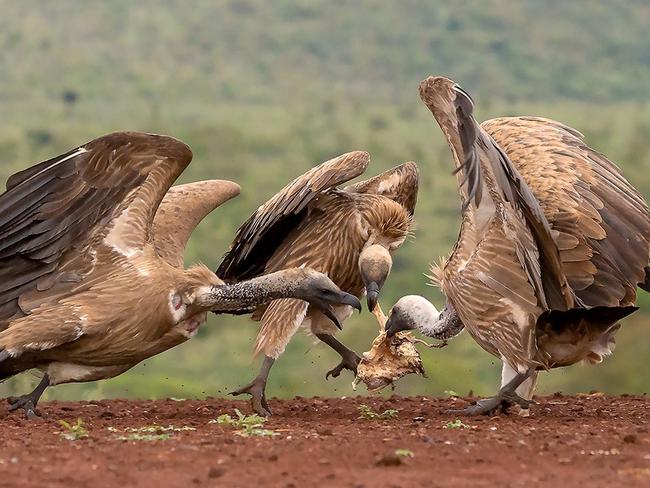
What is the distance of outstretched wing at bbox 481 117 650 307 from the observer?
10.1 metres

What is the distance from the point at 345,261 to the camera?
11.0m

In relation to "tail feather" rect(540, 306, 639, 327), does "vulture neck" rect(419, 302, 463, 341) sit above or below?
below

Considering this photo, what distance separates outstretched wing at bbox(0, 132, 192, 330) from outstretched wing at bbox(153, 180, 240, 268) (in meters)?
0.58

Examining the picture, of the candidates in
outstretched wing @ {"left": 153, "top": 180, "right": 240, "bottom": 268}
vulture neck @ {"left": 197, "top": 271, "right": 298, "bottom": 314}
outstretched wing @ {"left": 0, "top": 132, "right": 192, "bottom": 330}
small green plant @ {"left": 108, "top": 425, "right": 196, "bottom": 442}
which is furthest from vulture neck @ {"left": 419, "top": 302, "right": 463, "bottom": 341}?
small green plant @ {"left": 108, "top": 425, "right": 196, "bottom": 442}

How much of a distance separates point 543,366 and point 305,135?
32.8 meters

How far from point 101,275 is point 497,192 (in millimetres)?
2715

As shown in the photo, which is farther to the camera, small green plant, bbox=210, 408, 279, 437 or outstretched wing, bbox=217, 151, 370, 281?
outstretched wing, bbox=217, 151, 370, 281

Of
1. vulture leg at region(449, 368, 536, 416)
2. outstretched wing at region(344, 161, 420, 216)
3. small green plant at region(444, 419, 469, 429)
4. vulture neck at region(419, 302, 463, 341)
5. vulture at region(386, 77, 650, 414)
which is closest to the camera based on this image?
small green plant at region(444, 419, 469, 429)

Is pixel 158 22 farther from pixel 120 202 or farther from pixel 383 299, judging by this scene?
pixel 120 202

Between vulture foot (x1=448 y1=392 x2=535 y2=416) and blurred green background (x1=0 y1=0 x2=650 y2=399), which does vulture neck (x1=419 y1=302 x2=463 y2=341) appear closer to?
vulture foot (x1=448 y1=392 x2=535 y2=416)

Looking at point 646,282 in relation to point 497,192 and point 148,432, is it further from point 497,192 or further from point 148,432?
point 148,432

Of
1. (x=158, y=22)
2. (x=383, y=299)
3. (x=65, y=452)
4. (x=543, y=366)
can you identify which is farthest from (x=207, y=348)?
(x=158, y=22)

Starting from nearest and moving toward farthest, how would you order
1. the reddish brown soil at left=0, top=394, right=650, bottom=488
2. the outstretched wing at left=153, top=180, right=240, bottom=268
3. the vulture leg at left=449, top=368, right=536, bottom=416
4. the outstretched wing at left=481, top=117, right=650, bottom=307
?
1. the reddish brown soil at left=0, top=394, right=650, bottom=488
2. the vulture leg at left=449, top=368, right=536, bottom=416
3. the outstretched wing at left=481, top=117, right=650, bottom=307
4. the outstretched wing at left=153, top=180, right=240, bottom=268

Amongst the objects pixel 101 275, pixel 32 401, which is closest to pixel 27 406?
pixel 32 401
